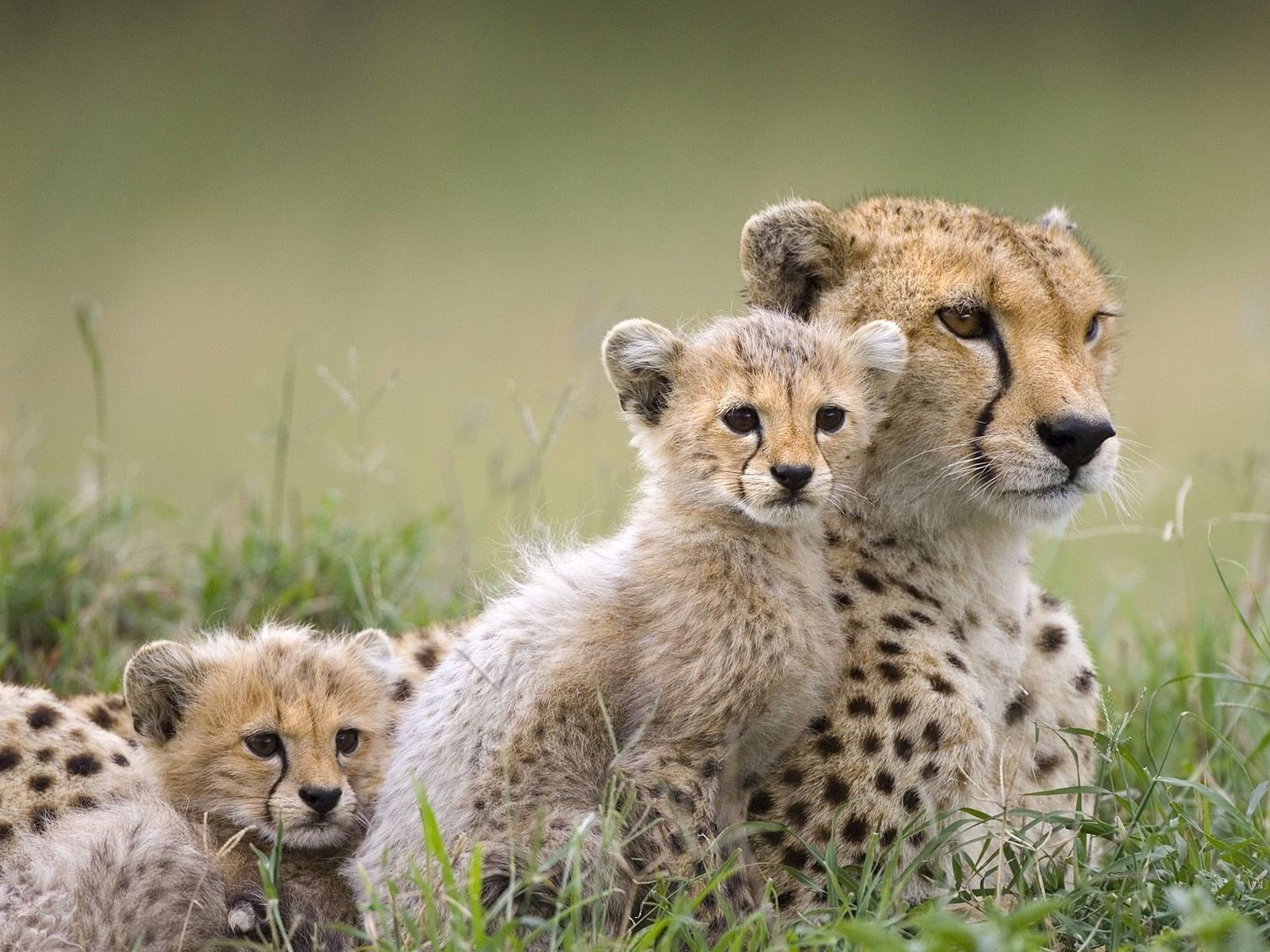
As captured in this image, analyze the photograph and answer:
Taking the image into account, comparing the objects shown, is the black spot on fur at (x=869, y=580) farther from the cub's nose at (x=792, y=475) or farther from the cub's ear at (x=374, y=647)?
the cub's ear at (x=374, y=647)

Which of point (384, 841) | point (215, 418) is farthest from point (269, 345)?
point (384, 841)

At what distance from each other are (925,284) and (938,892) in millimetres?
1192

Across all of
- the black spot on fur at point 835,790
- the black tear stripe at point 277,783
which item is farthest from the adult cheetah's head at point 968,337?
the black tear stripe at point 277,783

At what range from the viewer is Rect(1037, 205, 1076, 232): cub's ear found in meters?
3.88

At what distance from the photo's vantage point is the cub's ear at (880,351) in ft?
10.9

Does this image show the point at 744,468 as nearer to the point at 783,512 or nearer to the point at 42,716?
the point at 783,512

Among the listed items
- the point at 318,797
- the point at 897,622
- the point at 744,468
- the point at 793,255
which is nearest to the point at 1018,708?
the point at 897,622

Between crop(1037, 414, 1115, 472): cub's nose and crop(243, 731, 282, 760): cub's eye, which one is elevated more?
crop(1037, 414, 1115, 472): cub's nose

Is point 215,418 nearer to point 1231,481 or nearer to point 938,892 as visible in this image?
point 1231,481

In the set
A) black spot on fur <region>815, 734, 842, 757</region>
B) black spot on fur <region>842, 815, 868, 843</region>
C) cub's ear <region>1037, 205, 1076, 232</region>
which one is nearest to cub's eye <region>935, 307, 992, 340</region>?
cub's ear <region>1037, 205, 1076, 232</region>

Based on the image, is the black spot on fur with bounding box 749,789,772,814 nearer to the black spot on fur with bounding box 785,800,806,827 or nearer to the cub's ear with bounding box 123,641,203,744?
the black spot on fur with bounding box 785,800,806,827

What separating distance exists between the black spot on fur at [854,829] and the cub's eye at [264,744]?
3.58ft

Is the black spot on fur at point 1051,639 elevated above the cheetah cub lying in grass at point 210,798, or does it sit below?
above

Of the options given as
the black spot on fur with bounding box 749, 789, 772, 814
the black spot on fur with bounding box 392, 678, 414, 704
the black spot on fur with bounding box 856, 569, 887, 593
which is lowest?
the black spot on fur with bounding box 392, 678, 414, 704
